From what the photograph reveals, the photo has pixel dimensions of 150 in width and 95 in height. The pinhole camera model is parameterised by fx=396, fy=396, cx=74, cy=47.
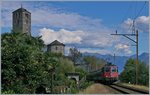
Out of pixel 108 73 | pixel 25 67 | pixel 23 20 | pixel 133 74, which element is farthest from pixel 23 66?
pixel 133 74

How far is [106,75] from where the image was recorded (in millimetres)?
30359

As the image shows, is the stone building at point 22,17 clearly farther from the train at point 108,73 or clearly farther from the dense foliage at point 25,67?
the train at point 108,73

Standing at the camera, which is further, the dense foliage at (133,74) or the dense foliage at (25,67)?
the dense foliage at (133,74)

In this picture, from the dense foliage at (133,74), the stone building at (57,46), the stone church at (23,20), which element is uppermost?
the stone church at (23,20)

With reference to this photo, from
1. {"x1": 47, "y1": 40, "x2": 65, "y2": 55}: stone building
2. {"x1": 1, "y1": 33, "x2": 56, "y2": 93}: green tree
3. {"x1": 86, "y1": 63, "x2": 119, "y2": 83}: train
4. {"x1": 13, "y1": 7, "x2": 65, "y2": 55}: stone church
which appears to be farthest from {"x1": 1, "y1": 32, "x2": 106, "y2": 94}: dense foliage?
{"x1": 86, "y1": 63, "x2": 119, "y2": 83}: train

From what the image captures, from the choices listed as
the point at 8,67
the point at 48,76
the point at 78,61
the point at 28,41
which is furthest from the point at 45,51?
the point at 78,61

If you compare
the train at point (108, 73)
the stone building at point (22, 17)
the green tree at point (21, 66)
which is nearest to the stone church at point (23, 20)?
the stone building at point (22, 17)

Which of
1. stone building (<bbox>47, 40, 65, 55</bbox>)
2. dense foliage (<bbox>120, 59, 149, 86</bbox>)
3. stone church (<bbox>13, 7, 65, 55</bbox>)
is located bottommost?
dense foliage (<bbox>120, 59, 149, 86</bbox>)

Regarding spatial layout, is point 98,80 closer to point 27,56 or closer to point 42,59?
point 42,59

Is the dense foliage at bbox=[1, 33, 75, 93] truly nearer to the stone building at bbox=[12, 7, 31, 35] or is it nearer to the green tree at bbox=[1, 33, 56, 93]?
the green tree at bbox=[1, 33, 56, 93]

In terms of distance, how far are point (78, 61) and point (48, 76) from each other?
11.4 metres

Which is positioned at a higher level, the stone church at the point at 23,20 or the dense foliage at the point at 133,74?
the stone church at the point at 23,20

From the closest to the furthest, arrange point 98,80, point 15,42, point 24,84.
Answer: point 24,84, point 15,42, point 98,80

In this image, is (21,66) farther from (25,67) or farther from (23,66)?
(25,67)
